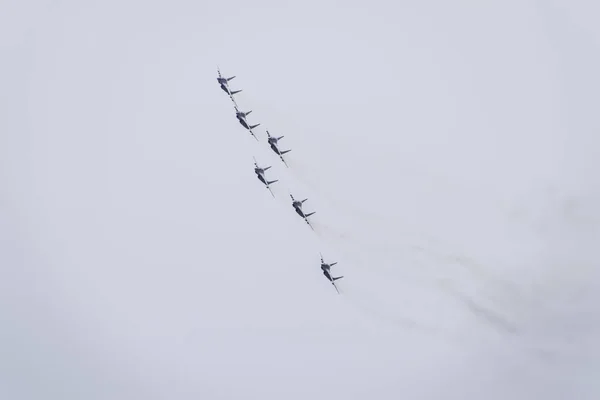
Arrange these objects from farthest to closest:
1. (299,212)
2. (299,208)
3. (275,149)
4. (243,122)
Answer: (243,122) → (299,212) → (275,149) → (299,208)

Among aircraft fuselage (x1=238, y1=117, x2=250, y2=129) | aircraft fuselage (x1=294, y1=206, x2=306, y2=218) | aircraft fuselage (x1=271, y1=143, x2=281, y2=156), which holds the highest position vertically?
aircraft fuselage (x1=238, y1=117, x2=250, y2=129)

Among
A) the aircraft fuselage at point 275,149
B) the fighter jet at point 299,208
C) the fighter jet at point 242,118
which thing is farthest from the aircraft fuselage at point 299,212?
the fighter jet at point 242,118

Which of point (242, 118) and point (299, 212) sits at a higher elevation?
point (242, 118)

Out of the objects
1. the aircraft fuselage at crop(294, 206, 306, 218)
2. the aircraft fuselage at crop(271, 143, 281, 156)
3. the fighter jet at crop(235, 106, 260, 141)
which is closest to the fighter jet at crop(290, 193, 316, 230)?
the aircraft fuselage at crop(294, 206, 306, 218)

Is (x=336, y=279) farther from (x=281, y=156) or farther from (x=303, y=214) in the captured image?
(x=281, y=156)

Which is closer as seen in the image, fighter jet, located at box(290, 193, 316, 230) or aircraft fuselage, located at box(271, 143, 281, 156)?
fighter jet, located at box(290, 193, 316, 230)

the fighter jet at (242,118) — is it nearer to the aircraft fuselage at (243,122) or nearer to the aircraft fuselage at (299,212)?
the aircraft fuselage at (243,122)

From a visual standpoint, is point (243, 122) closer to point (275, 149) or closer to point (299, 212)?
point (275, 149)

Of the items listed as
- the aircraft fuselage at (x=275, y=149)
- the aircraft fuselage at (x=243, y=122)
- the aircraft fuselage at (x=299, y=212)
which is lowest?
the aircraft fuselage at (x=299, y=212)

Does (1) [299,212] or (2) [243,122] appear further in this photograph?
(2) [243,122]

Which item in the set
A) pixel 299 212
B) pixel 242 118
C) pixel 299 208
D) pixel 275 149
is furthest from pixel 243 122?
pixel 299 212

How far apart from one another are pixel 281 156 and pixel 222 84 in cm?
1460

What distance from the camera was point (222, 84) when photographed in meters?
102

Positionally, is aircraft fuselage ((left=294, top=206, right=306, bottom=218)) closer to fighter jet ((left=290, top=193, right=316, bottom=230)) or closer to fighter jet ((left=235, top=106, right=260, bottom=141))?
fighter jet ((left=290, top=193, right=316, bottom=230))
